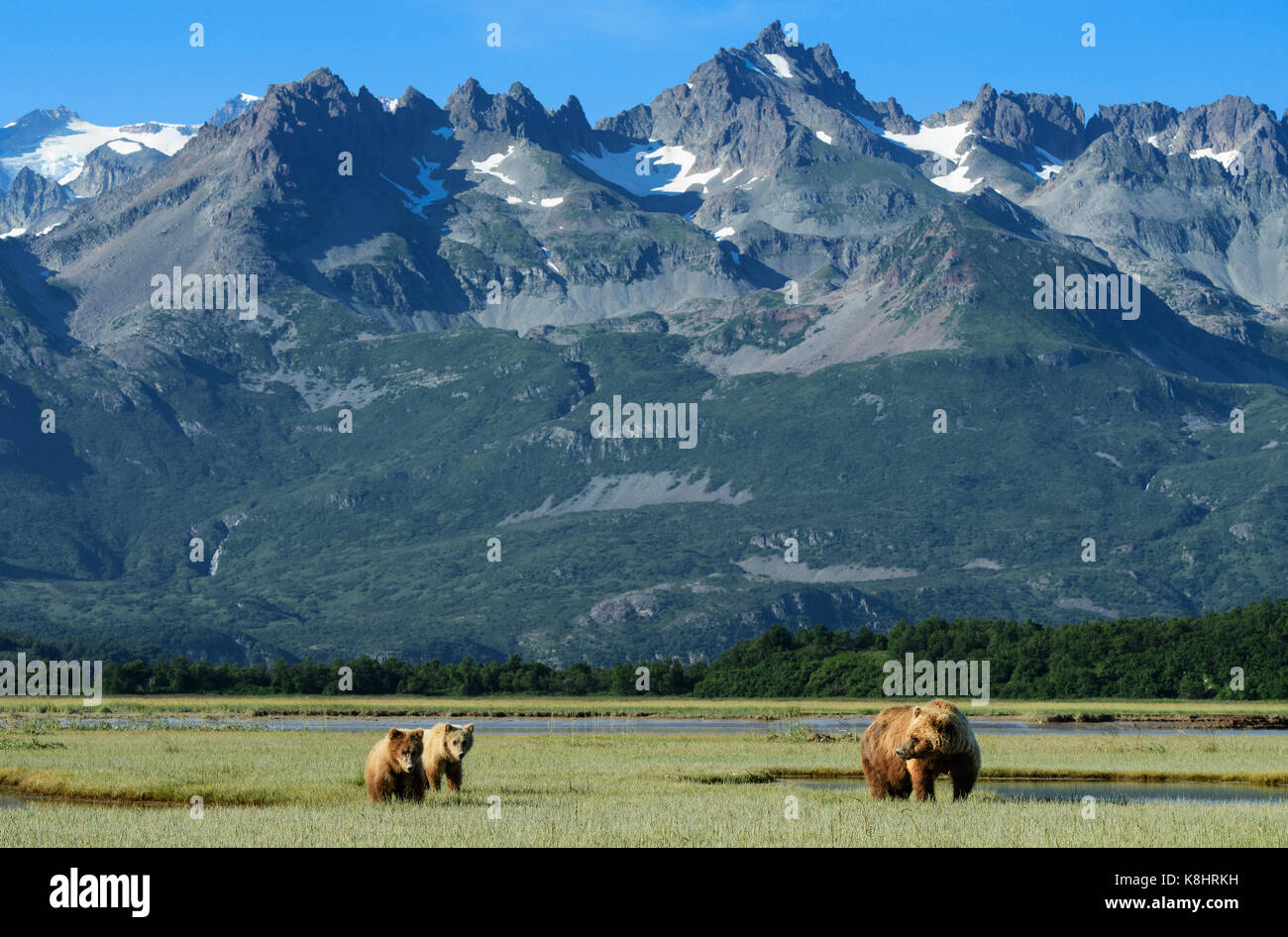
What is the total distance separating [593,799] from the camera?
143 feet

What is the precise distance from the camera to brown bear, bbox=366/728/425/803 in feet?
127

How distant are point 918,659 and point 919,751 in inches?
4879

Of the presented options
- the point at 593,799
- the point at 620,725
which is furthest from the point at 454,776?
the point at 620,725

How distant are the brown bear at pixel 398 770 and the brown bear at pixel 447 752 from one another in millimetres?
1407

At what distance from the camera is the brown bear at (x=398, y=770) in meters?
38.8

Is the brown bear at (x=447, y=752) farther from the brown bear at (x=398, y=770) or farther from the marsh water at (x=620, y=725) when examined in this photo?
the marsh water at (x=620, y=725)

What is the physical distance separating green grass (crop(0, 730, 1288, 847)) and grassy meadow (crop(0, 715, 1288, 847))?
90 mm

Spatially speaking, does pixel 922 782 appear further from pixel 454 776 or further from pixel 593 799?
pixel 454 776

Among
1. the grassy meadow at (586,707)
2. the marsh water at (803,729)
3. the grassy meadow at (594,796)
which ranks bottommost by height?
the grassy meadow at (586,707)

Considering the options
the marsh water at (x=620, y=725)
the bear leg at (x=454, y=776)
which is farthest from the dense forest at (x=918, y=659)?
the bear leg at (x=454, y=776)

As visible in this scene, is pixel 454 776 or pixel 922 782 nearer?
pixel 922 782
